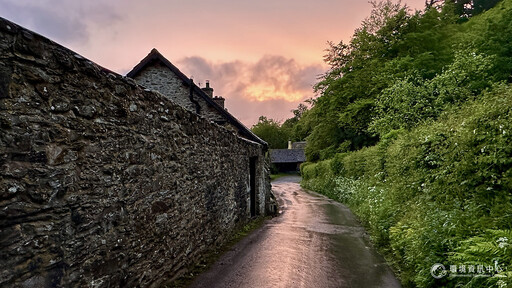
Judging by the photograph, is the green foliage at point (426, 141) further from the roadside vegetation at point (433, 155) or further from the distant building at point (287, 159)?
the distant building at point (287, 159)

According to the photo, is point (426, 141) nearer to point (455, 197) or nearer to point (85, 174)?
point (455, 197)

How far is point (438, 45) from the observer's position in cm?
2091

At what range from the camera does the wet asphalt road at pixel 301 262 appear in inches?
197

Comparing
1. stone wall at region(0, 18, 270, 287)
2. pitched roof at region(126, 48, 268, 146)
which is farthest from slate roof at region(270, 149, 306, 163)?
stone wall at region(0, 18, 270, 287)

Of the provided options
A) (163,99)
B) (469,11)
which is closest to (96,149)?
(163,99)

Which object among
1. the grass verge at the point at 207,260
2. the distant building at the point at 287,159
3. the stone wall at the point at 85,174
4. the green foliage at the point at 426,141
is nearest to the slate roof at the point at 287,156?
the distant building at the point at 287,159

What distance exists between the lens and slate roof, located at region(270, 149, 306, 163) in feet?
206

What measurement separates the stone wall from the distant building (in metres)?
57.6

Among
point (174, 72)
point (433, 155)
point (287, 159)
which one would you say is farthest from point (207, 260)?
point (287, 159)

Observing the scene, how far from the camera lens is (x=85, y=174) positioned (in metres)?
3.19

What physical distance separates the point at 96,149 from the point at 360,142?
78.8ft

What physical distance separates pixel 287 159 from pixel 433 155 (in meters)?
57.1
